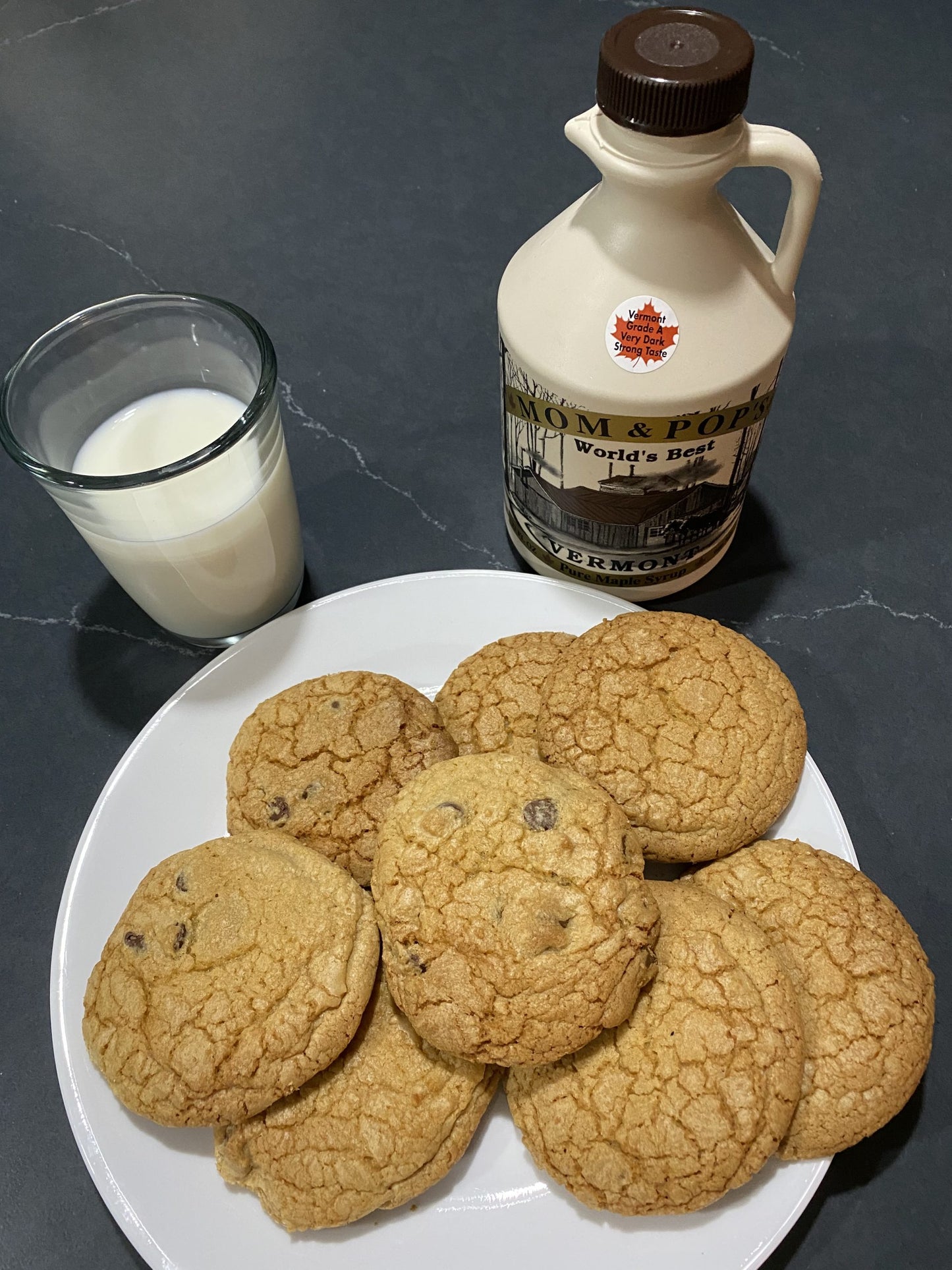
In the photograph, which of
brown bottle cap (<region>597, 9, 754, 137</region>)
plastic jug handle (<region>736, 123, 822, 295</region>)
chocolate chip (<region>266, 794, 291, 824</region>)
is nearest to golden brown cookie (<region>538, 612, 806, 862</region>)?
chocolate chip (<region>266, 794, 291, 824</region>)

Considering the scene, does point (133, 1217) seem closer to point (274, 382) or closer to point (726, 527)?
point (274, 382)

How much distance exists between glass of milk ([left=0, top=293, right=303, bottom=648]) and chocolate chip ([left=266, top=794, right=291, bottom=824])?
329 millimetres

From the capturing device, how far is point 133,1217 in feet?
3.16

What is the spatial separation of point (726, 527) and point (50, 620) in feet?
3.32

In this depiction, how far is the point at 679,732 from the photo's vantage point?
1061 millimetres

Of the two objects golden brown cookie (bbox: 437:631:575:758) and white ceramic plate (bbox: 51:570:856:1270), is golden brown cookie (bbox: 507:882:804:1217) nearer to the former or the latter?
white ceramic plate (bbox: 51:570:856:1270)

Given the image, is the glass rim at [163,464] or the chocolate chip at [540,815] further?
the glass rim at [163,464]

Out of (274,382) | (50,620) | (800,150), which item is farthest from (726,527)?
(50,620)

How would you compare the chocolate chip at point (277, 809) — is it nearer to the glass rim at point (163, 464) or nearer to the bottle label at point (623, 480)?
the glass rim at point (163, 464)

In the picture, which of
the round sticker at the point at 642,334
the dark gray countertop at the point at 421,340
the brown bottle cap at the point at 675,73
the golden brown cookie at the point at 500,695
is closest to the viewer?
the brown bottle cap at the point at 675,73

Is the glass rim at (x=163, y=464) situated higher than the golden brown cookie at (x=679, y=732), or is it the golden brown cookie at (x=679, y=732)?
the glass rim at (x=163, y=464)

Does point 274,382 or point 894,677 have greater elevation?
point 274,382

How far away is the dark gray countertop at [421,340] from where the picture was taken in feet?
4.16

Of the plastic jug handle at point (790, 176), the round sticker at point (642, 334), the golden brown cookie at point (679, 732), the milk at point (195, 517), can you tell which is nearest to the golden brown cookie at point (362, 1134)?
the golden brown cookie at point (679, 732)
